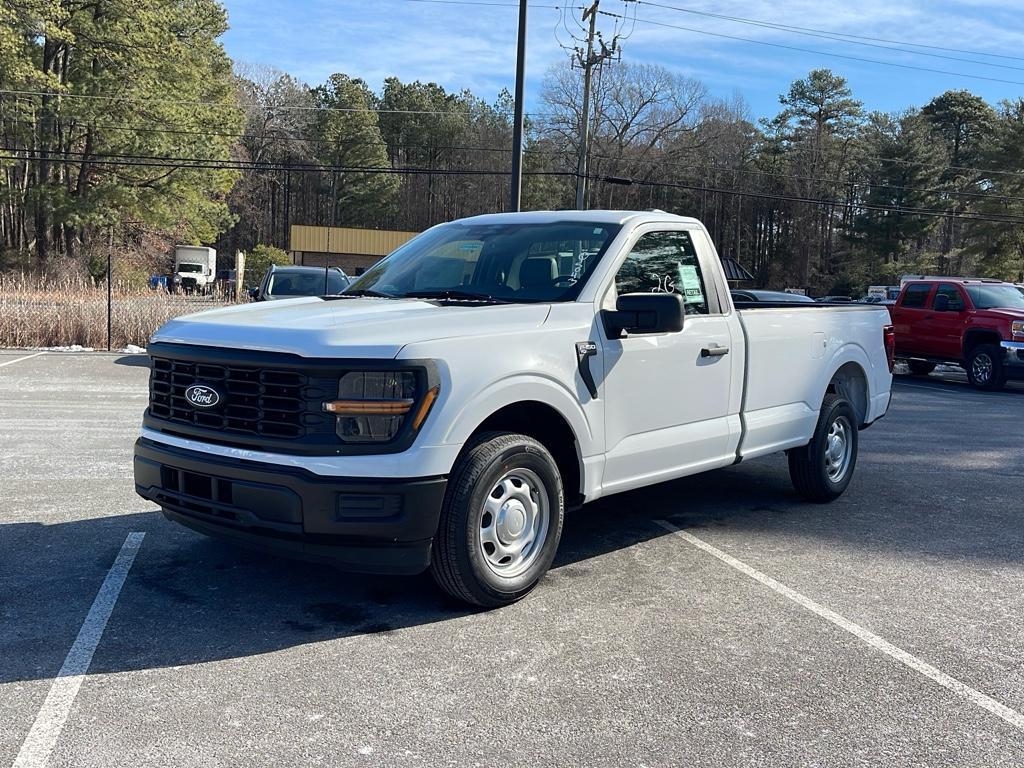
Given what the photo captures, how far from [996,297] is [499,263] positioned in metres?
15.0

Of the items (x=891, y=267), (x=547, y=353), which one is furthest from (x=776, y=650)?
(x=891, y=267)

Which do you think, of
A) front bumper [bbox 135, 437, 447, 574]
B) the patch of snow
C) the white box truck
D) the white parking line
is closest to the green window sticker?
front bumper [bbox 135, 437, 447, 574]

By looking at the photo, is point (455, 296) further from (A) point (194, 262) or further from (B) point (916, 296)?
(A) point (194, 262)

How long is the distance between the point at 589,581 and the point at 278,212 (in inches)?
3479

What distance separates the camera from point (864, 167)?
69.5 meters

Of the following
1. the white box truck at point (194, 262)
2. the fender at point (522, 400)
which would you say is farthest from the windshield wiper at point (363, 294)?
the white box truck at point (194, 262)

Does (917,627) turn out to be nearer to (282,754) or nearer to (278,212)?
(282,754)

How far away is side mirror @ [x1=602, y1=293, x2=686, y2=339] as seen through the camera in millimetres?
4699

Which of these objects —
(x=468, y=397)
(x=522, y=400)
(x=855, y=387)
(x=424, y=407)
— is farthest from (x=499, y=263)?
(x=855, y=387)

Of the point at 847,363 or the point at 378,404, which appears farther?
the point at 847,363

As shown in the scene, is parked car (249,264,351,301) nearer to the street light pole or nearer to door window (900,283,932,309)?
the street light pole

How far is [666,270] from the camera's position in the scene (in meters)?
5.59

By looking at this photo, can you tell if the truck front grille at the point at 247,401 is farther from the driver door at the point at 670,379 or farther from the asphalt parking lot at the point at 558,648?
the driver door at the point at 670,379

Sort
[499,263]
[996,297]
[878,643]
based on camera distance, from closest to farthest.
Result: [878,643], [499,263], [996,297]
